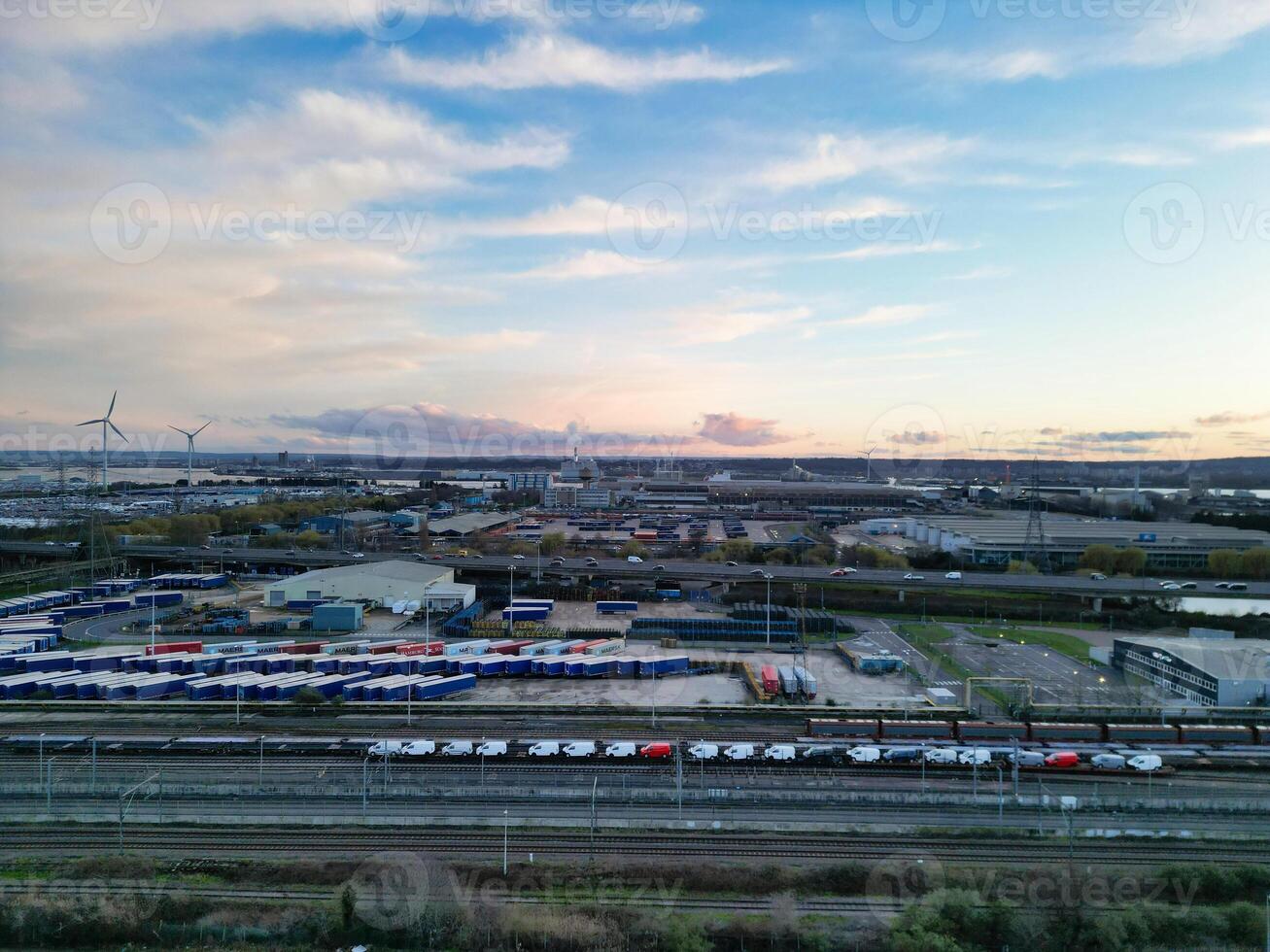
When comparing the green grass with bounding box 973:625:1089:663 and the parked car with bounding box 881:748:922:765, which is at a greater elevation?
the parked car with bounding box 881:748:922:765

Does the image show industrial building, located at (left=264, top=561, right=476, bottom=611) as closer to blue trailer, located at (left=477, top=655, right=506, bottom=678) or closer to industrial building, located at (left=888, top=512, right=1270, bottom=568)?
blue trailer, located at (left=477, top=655, right=506, bottom=678)

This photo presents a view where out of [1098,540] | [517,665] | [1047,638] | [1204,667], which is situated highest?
[1098,540]

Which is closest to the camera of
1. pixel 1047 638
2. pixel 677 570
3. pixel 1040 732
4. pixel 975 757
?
pixel 975 757

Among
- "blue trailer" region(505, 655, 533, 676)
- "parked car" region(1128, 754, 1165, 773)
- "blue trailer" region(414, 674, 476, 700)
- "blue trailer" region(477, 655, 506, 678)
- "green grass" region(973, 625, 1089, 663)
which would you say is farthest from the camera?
"green grass" region(973, 625, 1089, 663)

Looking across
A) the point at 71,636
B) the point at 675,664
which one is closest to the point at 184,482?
the point at 71,636

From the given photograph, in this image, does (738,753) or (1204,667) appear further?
(1204,667)

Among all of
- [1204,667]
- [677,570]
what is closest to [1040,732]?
[1204,667]

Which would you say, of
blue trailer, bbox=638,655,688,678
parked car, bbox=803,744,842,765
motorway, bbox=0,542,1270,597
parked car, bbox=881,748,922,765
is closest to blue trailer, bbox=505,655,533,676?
blue trailer, bbox=638,655,688,678

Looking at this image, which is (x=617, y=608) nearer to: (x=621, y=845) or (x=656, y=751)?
(x=656, y=751)

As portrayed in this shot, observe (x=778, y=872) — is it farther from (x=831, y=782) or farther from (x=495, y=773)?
(x=495, y=773)
